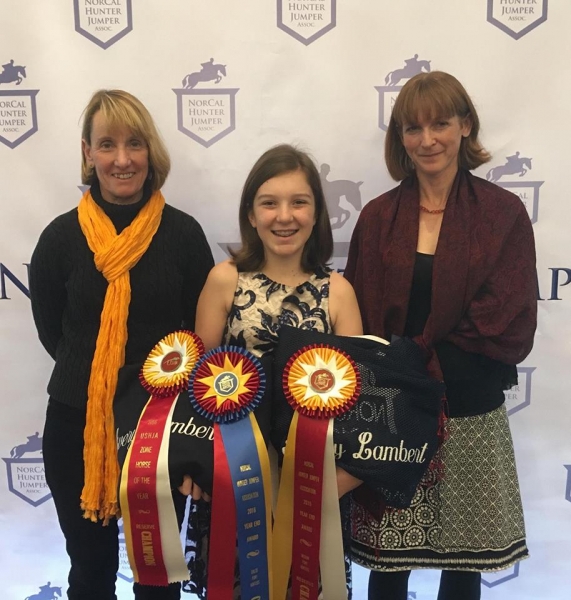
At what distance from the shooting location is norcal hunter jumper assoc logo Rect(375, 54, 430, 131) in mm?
1415

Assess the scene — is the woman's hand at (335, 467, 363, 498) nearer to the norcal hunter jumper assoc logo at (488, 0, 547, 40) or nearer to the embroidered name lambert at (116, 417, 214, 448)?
the embroidered name lambert at (116, 417, 214, 448)

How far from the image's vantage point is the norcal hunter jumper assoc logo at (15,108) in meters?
1.44

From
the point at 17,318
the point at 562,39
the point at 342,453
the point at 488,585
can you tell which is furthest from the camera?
the point at 488,585

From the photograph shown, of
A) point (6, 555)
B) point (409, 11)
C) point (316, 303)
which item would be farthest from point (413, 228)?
point (6, 555)

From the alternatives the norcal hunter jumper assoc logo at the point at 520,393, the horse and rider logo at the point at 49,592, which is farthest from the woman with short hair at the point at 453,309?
the horse and rider logo at the point at 49,592

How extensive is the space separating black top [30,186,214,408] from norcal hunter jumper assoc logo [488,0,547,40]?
35.2 inches

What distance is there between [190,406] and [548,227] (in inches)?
40.5

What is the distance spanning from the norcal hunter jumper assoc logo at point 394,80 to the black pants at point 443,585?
103 centimetres

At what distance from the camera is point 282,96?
4.70 ft

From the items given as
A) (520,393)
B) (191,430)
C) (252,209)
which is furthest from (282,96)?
(520,393)

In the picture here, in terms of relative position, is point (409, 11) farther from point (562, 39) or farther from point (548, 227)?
point (548, 227)

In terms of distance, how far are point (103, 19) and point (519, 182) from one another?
1091 mm

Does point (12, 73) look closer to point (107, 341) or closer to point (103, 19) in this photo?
point (103, 19)

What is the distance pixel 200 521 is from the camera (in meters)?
1.11
